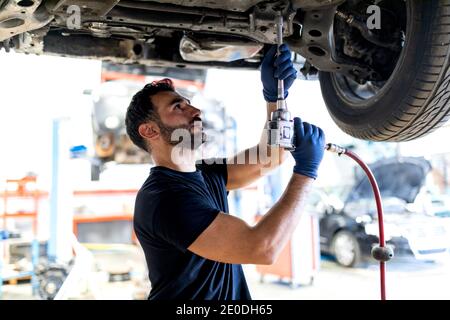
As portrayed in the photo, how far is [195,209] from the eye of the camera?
112cm

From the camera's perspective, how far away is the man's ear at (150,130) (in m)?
1.35

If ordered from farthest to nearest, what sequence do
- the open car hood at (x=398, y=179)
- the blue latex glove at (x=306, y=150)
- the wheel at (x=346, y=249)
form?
the open car hood at (x=398, y=179) → the wheel at (x=346, y=249) → the blue latex glove at (x=306, y=150)

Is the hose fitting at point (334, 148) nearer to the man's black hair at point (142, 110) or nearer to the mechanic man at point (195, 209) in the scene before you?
the mechanic man at point (195, 209)

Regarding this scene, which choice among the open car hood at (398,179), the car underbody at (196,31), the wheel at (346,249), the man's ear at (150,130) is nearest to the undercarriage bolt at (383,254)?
the car underbody at (196,31)

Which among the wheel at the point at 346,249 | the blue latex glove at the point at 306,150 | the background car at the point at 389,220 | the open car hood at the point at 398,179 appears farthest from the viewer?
the open car hood at the point at 398,179

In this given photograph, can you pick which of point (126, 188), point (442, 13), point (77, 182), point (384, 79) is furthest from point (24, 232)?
point (442, 13)

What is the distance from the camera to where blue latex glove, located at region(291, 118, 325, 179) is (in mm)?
1174

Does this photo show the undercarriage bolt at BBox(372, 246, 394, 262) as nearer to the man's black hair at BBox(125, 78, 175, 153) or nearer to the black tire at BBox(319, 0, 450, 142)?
the black tire at BBox(319, 0, 450, 142)

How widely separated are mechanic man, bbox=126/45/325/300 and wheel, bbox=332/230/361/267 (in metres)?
3.32

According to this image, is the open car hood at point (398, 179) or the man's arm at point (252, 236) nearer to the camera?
the man's arm at point (252, 236)

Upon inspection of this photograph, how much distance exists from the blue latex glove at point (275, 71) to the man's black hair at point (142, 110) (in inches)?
12.2

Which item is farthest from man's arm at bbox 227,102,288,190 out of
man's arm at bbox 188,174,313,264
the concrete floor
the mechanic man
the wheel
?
the wheel

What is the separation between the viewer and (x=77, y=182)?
14.3ft

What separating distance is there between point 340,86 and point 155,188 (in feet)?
2.61
